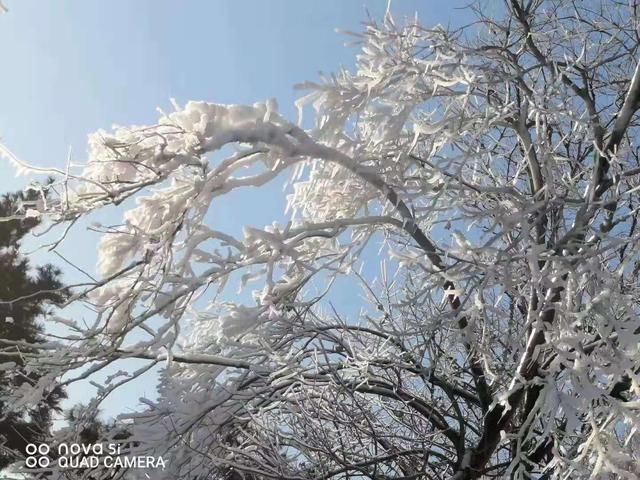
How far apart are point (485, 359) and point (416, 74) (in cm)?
226

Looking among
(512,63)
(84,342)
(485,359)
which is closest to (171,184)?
(84,342)

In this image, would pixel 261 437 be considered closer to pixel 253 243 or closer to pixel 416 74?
pixel 253 243

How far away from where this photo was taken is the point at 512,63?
5.49m

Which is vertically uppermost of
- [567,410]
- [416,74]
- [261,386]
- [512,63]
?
[512,63]

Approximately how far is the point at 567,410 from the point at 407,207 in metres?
2.06

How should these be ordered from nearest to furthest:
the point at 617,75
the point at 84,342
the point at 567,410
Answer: the point at 567,410 → the point at 84,342 → the point at 617,75

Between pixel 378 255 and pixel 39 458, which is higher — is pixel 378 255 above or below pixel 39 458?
above

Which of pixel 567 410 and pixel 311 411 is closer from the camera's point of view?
pixel 567 410

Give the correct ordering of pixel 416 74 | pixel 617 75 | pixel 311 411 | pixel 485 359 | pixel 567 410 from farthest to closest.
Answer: pixel 617 75
pixel 311 411
pixel 416 74
pixel 485 359
pixel 567 410

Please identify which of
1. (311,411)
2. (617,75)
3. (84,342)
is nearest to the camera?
(84,342)

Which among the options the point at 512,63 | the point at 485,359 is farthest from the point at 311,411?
the point at 512,63

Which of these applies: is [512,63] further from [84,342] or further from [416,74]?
[84,342]

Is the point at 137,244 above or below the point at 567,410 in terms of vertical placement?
above

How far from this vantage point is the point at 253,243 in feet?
13.3
